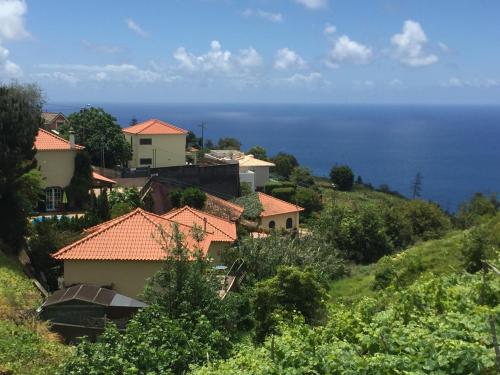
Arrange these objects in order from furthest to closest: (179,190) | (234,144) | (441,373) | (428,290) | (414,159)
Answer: (414,159), (234,144), (179,190), (428,290), (441,373)

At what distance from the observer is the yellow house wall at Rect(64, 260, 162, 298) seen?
1967cm

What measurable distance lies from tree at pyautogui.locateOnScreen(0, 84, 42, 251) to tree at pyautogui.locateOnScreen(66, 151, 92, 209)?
27.8 feet

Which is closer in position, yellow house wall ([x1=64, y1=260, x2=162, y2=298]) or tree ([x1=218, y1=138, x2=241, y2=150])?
yellow house wall ([x1=64, y1=260, x2=162, y2=298])

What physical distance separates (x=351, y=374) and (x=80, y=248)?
14.9 meters

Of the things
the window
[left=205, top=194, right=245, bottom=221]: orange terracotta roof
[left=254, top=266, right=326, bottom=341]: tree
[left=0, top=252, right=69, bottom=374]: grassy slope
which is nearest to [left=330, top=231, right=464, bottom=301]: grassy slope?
[left=254, top=266, right=326, bottom=341]: tree

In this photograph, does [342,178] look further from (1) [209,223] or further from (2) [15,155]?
(2) [15,155]

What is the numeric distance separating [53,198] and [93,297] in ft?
62.8

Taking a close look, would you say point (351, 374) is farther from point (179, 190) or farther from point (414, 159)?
point (414, 159)

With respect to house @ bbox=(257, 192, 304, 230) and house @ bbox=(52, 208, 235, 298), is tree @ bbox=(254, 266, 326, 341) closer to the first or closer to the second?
house @ bbox=(52, 208, 235, 298)

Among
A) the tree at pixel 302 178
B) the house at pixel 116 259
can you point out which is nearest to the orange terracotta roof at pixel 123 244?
the house at pixel 116 259

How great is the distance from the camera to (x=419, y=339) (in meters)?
7.25

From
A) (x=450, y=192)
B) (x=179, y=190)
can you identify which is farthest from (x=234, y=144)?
(x=179, y=190)

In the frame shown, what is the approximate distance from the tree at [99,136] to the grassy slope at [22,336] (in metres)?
30.9

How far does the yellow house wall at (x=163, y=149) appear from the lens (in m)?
51.8
